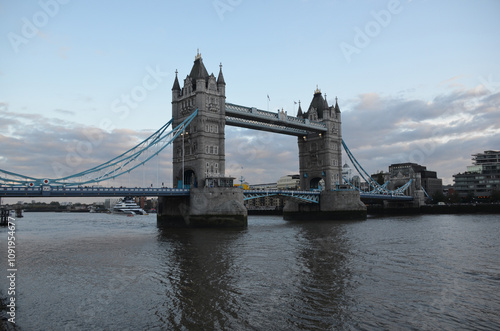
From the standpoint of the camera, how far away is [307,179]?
71938mm

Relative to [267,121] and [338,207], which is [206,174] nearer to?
[267,121]

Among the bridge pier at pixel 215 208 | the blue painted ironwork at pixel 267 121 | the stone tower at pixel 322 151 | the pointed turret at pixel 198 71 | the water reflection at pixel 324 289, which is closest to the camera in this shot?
the water reflection at pixel 324 289

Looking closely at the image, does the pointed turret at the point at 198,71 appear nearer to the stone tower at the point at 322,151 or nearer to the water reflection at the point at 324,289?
the stone tower at the point at 322,151

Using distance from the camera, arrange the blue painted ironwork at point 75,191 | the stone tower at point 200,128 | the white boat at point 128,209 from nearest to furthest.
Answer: the blue painted ironwork at point 75,191
the stone tower at point 200,128
the white boat at point 128,209

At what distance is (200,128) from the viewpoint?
47438 mm

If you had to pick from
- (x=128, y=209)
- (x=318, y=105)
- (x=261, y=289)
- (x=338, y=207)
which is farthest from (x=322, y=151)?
(x=128, y=209)

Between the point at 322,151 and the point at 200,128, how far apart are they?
2972cm

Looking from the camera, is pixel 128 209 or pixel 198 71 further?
pixel 128 209

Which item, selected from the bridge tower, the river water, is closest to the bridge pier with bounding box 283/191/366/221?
the bridge tower

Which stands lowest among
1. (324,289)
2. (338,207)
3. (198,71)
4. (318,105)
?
(324,289)

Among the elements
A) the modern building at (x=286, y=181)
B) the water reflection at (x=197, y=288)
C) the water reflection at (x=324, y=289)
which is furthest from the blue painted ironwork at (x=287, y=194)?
the modern building at (x=286, y=181)

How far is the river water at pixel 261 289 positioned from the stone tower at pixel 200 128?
2398 cm

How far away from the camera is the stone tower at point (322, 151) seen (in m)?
68.4

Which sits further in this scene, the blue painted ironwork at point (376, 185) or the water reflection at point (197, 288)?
the blue painted ironwork at point (376, 185)
